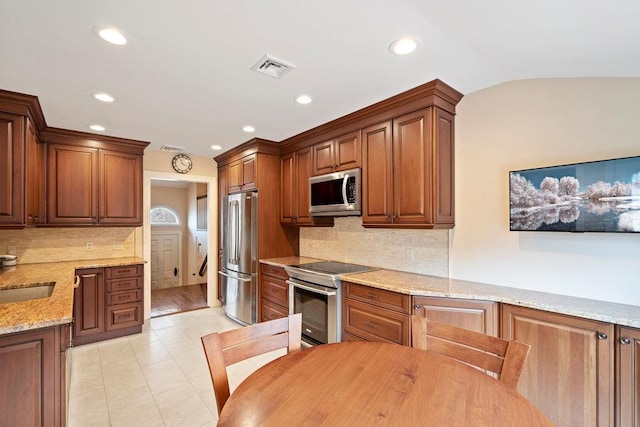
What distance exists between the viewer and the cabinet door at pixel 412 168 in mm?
2432

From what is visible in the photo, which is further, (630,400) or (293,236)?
(293,236)

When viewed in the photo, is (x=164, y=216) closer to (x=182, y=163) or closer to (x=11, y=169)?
(x=182, y=163)

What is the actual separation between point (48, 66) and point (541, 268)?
3.66 m

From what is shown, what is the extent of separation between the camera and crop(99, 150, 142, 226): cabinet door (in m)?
3.81

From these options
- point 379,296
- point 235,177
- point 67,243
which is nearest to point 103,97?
point 235,177

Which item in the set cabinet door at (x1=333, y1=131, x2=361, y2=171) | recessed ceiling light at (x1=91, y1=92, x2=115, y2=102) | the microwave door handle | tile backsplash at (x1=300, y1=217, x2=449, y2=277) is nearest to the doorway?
tile backsplash at (x1=300, y1=217, x2=449, y2=277)

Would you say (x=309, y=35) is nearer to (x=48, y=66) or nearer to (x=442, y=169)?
(x=442, y=169)

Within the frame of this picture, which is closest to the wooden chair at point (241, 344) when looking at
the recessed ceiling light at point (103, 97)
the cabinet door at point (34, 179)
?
the recessed ceiling light at point (103, 97)

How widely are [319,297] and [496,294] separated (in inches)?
60.0

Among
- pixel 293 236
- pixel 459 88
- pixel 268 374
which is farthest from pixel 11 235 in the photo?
pixel 459 88

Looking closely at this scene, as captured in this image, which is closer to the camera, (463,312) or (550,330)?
(550,330)

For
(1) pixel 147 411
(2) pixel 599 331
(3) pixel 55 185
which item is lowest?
(1) pixel 147 411

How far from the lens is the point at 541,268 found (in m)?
2.16

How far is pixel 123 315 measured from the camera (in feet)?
12.0
